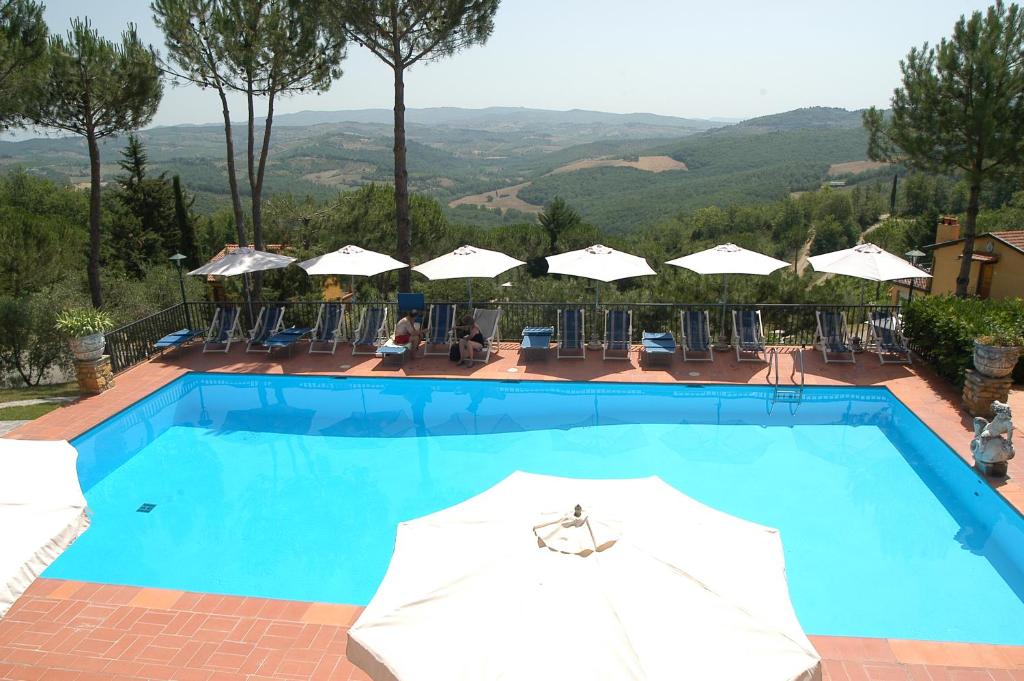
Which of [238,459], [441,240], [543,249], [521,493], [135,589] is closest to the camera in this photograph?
[521,493]

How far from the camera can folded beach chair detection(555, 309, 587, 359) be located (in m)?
11.7

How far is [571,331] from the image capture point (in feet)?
38.4

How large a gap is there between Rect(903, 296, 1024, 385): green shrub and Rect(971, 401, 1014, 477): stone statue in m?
2.01

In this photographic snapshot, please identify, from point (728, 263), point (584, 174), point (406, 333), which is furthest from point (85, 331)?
point (584, 174)

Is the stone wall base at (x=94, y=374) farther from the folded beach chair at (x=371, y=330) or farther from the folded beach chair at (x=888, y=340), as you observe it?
the folded beach chair at (x=888, y=340)

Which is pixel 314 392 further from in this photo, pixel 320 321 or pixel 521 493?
pixel 521 493

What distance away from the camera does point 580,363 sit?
11.5m

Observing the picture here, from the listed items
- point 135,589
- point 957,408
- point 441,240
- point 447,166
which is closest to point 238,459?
point 135,589

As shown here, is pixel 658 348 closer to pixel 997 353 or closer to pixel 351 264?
pixel 997 353

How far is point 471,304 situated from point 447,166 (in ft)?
643

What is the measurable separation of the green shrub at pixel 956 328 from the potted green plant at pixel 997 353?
22mm

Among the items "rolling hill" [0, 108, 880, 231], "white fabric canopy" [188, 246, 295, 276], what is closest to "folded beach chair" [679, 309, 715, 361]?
"white fabric canopy" [188, 246, 295, 276]

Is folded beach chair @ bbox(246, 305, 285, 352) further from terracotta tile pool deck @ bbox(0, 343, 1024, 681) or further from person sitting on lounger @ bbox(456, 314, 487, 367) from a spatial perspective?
terracotta tile pool deck @ bbox(0, 343, 1024, 681)

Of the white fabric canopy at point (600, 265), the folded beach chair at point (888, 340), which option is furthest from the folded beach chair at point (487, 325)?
the folded beach chair at point (888, 340)
